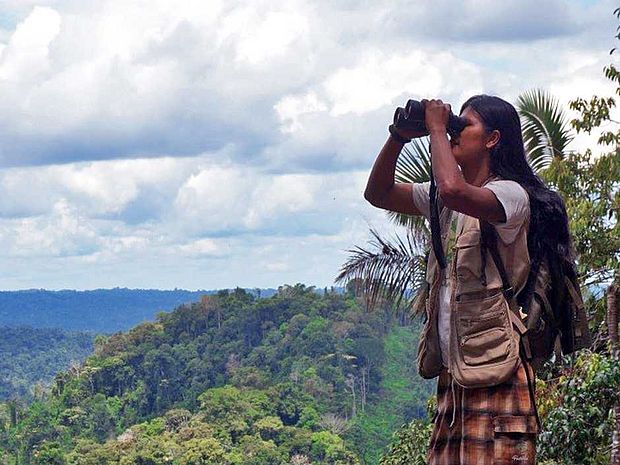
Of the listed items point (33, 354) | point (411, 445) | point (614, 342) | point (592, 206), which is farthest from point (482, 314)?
point (33, 354)

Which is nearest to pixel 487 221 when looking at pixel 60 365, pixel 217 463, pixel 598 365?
pixel 598 365

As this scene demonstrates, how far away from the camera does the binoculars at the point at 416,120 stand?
2.68 meters

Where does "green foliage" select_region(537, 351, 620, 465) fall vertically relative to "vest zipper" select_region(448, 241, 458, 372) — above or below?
below

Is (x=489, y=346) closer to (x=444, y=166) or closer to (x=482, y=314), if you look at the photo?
(x=482, y=314)

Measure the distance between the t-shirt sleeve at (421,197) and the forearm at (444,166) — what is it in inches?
11.9

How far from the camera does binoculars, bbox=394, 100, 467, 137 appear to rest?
2684mm

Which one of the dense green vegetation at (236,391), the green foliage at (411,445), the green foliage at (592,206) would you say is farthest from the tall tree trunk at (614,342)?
the dense green vegetation at (236,391)

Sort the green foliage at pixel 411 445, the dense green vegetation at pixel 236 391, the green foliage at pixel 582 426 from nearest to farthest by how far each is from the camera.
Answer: the green foliage at pixel 582 426 → the green foliage at pixel 411 445 → the dense green vegetation at pixel 236 391

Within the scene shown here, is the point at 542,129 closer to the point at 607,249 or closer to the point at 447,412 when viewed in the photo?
the point at 607,249

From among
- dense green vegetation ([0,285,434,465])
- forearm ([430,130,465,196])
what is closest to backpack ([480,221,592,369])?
forearm ([430,130,465,196])

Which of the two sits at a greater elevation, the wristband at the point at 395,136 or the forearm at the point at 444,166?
the wristband at the point at 395,136

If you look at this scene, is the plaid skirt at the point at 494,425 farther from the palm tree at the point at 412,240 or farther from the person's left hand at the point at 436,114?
the palm tree at the point at 412,240

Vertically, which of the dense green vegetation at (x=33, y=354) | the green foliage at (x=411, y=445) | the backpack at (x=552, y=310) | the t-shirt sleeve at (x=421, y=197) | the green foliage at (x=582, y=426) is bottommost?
the green foliage at (x=411, y=445)

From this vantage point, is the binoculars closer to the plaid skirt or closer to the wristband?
the wristband
